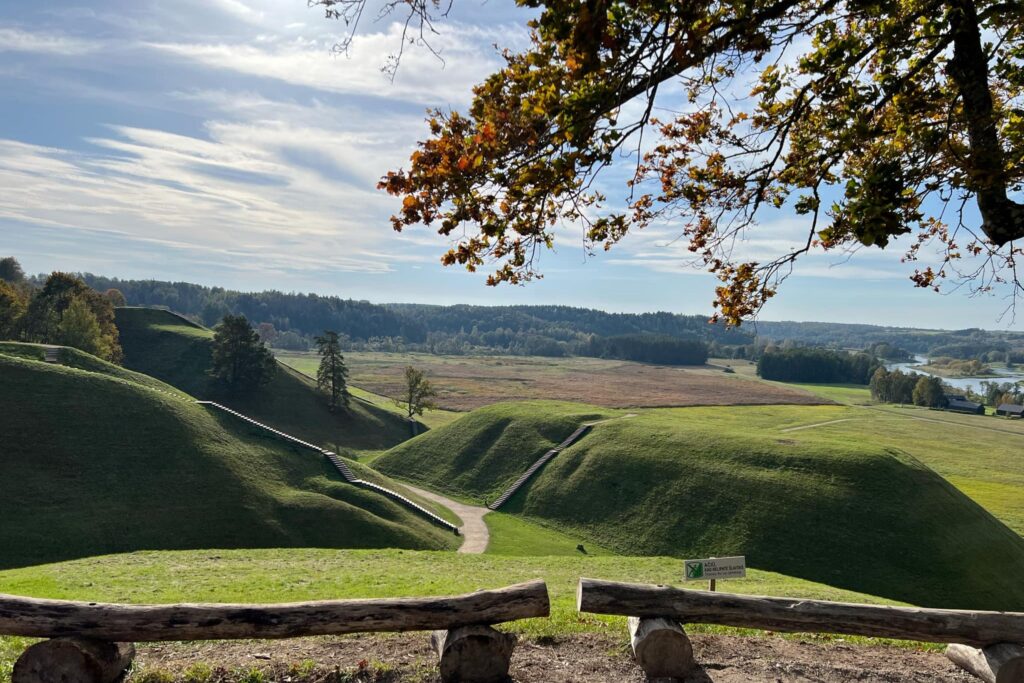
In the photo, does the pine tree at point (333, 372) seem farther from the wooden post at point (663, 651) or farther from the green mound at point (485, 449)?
the wooden post at point (663, 651)

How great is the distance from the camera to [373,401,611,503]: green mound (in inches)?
2392

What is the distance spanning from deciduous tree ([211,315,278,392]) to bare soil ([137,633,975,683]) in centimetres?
8000

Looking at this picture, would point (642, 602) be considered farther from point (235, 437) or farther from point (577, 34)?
point (235, 437)

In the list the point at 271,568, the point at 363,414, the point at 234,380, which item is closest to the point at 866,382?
the point at 363,414

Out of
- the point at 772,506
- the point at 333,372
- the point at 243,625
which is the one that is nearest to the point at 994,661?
the point at 243,625

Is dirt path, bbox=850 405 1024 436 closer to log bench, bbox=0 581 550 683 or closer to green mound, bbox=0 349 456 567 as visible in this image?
green mound, bbox=0 349 456 567

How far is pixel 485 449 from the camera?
6638 centimetres

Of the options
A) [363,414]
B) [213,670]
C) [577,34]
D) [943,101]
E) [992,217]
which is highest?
[943,101]

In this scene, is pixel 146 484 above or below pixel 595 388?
below

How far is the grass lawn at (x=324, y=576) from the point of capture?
2256 centimetres

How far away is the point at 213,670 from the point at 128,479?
115 ft

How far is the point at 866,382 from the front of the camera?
7569 inches

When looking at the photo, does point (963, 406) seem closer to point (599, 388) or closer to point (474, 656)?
point (599, 388)

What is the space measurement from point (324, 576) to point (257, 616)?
17.4 meters
